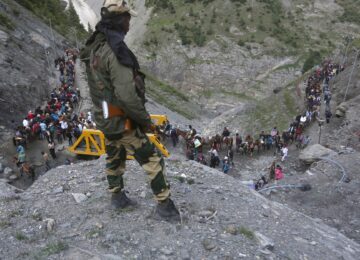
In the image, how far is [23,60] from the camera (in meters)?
33.2

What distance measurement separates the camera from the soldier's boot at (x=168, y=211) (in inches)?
261

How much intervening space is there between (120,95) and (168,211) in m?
2.16

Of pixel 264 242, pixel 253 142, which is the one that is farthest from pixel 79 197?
pixel 253 142

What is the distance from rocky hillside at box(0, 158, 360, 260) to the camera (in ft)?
20.2

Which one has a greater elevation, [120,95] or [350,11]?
[350,11]

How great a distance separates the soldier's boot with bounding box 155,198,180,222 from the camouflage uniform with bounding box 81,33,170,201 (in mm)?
217

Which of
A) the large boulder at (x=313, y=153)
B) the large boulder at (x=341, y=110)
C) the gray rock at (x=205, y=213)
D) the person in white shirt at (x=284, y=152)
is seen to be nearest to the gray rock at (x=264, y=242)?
the gray rock at (x=205, y=213)

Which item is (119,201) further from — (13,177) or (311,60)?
(311,60)

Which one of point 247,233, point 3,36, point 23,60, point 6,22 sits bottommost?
point 23,60

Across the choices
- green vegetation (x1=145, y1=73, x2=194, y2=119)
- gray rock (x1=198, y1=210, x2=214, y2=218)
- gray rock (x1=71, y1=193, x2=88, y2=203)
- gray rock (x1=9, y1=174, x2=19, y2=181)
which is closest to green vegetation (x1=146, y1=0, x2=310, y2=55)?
green vegetation (x1=145, y1=73, x2=194, y2=119)

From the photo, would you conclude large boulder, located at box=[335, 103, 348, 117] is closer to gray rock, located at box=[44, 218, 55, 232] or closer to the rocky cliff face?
the rocky cliff face

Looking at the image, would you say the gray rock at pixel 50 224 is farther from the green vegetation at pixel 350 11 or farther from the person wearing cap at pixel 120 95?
the green vegetation at pixel 350 11

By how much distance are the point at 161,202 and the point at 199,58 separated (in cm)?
5978

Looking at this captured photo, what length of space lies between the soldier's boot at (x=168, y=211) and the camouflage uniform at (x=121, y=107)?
217mm
